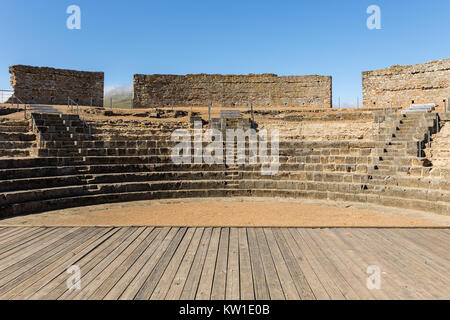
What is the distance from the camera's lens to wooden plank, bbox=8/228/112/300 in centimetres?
322

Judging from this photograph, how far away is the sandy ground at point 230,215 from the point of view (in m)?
6.88

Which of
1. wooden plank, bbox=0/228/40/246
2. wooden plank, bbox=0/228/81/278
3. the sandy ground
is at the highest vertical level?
wooden plank, bbox=0/228/40/246

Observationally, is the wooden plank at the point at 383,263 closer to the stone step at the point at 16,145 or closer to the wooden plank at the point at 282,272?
the wooden plank at the point at 282,272

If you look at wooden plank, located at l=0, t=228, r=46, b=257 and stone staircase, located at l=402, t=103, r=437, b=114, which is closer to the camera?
wooden plank, located at l=0, t=228, r=46, b=257

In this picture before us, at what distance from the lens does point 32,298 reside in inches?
121

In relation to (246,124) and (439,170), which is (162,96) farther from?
(439,170)

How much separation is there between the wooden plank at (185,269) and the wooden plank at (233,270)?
43 centimetres

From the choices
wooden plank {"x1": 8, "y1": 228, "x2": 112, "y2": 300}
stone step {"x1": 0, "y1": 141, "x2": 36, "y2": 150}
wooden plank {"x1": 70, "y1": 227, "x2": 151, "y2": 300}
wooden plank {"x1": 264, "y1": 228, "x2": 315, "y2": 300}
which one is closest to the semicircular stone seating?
stone step {"x1": 0, "y1": 141, "x2": 36, "y2": 150}

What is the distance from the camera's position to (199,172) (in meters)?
10.6

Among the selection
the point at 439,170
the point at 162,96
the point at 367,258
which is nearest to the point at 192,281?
the point at 367,258
